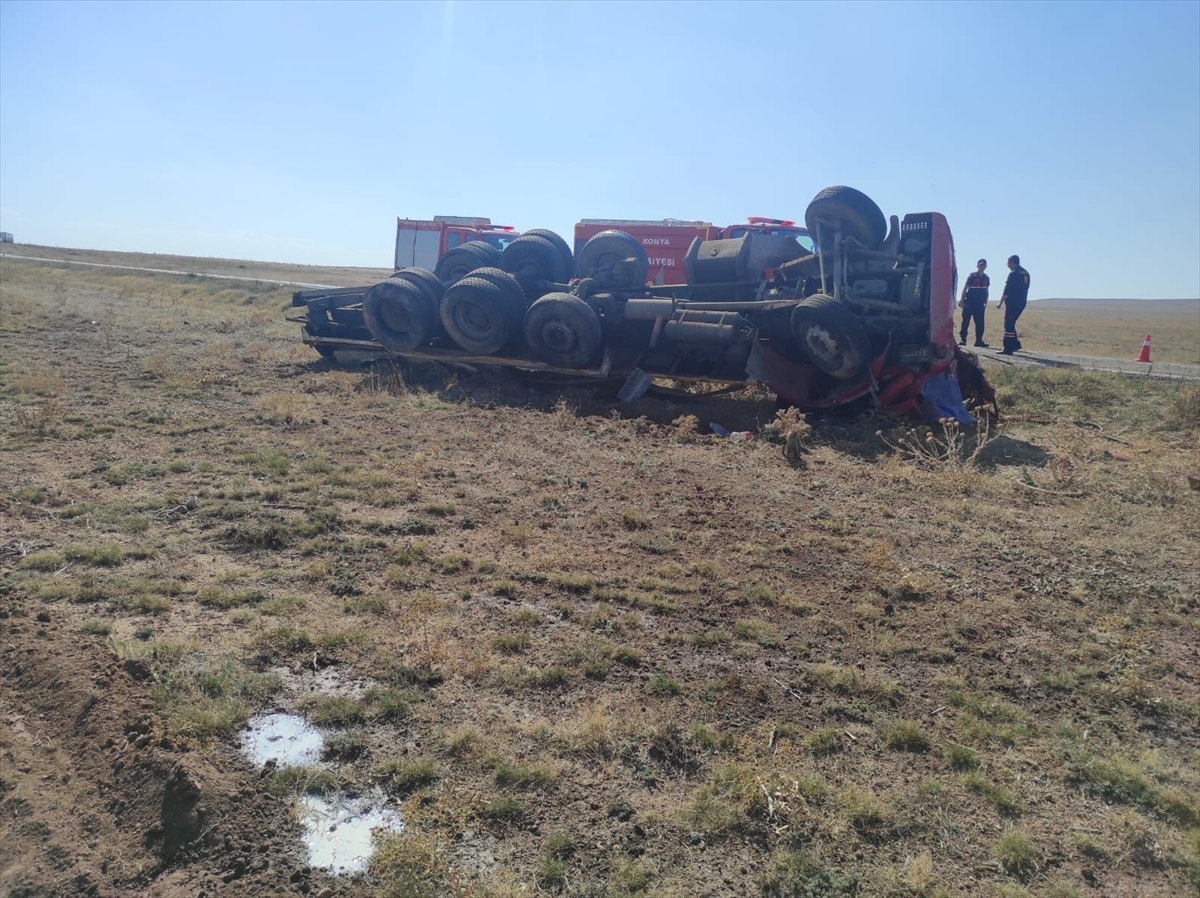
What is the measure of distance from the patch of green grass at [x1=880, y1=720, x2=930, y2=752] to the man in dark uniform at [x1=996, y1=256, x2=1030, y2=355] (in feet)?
41.2

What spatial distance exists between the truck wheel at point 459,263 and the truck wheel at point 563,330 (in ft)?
8.45

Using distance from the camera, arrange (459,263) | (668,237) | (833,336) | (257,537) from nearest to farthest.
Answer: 1. (257,537)
2. (833,336)
3. (459,263)
4. (668,237)

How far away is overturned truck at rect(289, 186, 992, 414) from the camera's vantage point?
918cm

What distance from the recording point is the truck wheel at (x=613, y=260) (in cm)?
1185

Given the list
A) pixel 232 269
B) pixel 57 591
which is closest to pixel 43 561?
pixel 57 591

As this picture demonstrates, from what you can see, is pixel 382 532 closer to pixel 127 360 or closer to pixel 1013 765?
pixel 1013 765

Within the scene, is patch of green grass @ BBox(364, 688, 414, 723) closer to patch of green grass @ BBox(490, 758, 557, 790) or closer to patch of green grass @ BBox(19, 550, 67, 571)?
patch of green grass @ BBox(490, 758, 557, 790)

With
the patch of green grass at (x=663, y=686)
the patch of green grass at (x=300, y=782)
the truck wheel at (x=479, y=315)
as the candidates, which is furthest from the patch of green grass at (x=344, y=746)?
the truck wheel at (x=479, y=315)

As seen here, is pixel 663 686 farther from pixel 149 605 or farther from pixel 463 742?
pixel 149 605

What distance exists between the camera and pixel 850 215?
31.4 feet

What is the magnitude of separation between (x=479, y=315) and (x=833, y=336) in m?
4.72

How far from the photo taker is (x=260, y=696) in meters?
3.55

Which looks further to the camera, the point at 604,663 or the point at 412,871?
the point at 604,663

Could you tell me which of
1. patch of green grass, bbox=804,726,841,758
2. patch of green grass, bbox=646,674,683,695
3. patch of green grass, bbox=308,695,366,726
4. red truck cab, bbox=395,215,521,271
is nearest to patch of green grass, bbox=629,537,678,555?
patch of green grass, bbox=646,674,683,695
